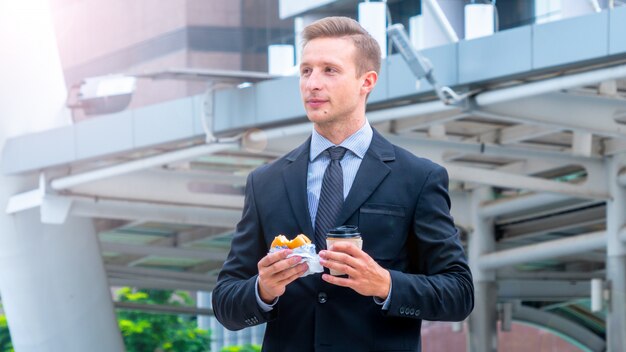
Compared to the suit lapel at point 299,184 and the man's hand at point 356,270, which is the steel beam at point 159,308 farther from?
the man's hand at point 356,270

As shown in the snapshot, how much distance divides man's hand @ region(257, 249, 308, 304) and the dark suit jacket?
0.11m

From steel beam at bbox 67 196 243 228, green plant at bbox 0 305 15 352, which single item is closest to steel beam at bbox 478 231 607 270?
steel beam at bbox 67 196 243 228

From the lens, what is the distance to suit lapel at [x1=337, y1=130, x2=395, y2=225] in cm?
364

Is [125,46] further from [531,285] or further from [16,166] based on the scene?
[16,166]

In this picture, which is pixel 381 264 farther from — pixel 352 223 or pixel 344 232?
pixel 344 232

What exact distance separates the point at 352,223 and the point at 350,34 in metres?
0.49

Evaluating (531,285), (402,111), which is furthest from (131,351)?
(402,111)

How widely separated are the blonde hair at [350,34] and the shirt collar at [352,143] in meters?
0.17

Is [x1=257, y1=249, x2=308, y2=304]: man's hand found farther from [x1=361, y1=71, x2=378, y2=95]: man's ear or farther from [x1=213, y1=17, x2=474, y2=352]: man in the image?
[x1=361, y1=71, x2=378, y2=95]: man's ear

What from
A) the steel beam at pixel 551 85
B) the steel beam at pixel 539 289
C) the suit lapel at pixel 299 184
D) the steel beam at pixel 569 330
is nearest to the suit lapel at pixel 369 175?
the suit lapel at pixel 299 184

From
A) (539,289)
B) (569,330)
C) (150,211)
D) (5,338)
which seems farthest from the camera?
(569,330)

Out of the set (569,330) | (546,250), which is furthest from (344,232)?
(569,330)

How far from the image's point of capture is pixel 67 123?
1936cm

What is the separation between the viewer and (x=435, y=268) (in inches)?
144
